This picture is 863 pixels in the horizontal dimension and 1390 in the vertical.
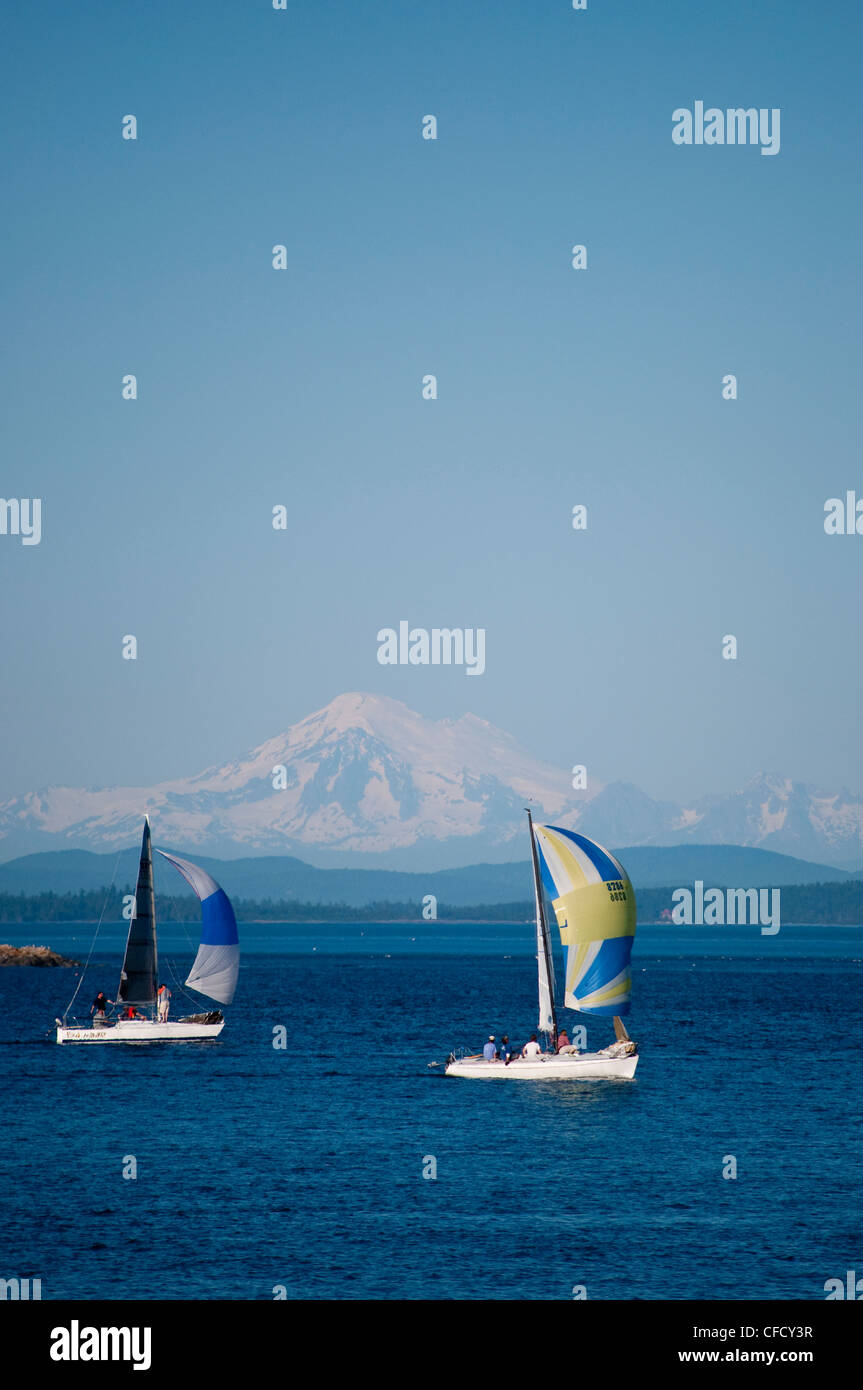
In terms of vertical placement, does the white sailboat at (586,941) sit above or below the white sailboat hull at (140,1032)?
above

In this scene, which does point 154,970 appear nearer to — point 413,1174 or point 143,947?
point 143,947

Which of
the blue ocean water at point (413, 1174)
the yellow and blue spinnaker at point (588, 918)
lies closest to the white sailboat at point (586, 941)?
the yellow and blue spinnaker at point (588, 918)

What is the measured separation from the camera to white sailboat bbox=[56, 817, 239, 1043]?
9019cm

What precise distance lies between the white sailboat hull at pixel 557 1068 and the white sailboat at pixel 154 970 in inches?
814

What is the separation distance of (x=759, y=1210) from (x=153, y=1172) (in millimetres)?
20862

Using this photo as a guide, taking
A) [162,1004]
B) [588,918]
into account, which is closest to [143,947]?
[162,1004]

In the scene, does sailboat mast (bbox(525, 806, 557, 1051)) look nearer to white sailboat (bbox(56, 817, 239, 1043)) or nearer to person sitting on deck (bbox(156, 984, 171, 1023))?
white sailboat (bbox(56, 817, 239, 1043))

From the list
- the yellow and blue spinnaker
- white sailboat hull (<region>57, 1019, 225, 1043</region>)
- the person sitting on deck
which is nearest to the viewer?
the yellow and blue spinnaker

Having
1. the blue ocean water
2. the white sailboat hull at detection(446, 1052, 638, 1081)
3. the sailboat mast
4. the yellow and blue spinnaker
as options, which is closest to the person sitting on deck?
the blue ocean water

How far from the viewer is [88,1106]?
68688mm

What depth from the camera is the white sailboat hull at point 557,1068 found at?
7212 cm

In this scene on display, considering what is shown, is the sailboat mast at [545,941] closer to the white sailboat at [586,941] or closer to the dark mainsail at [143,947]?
the white sailboat at [586,941]
